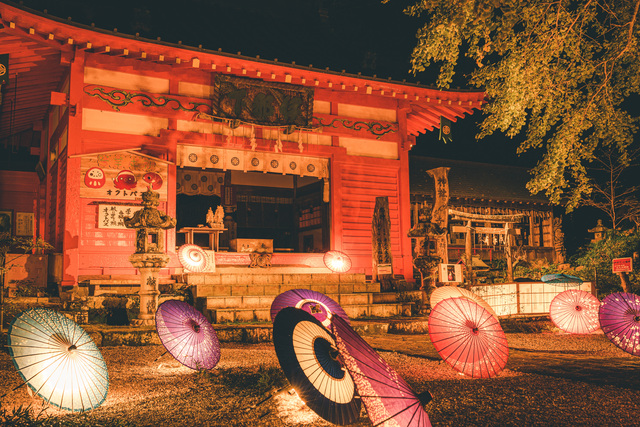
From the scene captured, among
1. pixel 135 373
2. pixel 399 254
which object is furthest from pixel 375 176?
pixel 135 373

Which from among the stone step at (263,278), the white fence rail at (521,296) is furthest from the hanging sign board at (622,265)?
the stone step at (263,278)

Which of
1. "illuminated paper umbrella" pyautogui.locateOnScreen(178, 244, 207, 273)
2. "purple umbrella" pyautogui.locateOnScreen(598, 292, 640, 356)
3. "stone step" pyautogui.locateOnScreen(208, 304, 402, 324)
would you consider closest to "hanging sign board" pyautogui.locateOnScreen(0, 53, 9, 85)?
"illuminated paper umbrella" pyautogui.locateOnScreen(178, 244, 207, 273)

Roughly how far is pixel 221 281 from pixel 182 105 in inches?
181

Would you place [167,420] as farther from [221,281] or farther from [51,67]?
[51,67]

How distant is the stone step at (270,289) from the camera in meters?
10.1

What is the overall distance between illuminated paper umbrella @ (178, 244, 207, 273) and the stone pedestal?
8.83 feet

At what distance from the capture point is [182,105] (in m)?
11.9

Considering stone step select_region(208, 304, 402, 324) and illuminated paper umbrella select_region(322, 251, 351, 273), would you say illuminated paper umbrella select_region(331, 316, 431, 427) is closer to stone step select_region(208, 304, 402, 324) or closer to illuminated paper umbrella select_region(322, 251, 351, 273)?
stone step select_region(208, 304, 402, 324)

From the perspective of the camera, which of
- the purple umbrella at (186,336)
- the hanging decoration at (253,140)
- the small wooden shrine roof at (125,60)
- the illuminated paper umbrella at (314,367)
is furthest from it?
the hanging decoration at (253,140)

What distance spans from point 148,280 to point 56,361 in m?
4.51

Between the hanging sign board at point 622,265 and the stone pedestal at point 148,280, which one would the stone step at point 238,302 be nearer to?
the stone pedestal at point 148,280

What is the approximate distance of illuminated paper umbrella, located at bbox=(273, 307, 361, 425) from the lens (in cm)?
336

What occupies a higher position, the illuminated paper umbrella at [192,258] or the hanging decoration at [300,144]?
the hanging decoration at [300,144]

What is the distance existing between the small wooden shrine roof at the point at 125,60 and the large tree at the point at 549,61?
3.86 metres
